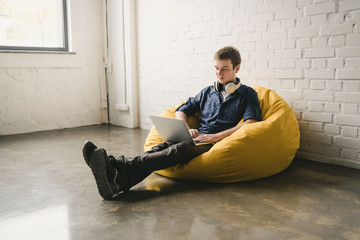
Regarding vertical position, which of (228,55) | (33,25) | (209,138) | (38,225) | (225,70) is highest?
(33,25)

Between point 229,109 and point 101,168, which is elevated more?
point 229,109

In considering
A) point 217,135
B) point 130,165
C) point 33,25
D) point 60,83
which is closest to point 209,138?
point 217,135

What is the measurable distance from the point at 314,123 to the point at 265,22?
1.08 metres

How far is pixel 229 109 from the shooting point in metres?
2.67

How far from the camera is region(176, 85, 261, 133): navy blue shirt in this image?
2.62m

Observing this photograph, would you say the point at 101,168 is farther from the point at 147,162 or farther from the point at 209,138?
the point at 209,138

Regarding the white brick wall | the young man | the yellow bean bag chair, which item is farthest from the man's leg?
the white brick wall

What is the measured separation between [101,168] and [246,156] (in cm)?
103

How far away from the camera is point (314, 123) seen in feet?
10.1

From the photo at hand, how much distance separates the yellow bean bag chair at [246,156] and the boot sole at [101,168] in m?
0.57

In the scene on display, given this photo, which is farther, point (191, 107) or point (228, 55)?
point (191, 107)

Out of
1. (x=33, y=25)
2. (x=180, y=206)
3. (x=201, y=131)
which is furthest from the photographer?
(x=33, y=25)

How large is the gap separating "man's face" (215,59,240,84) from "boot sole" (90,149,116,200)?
1.11 m

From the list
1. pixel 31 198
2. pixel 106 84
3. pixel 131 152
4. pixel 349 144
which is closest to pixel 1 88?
pixel 106 84
